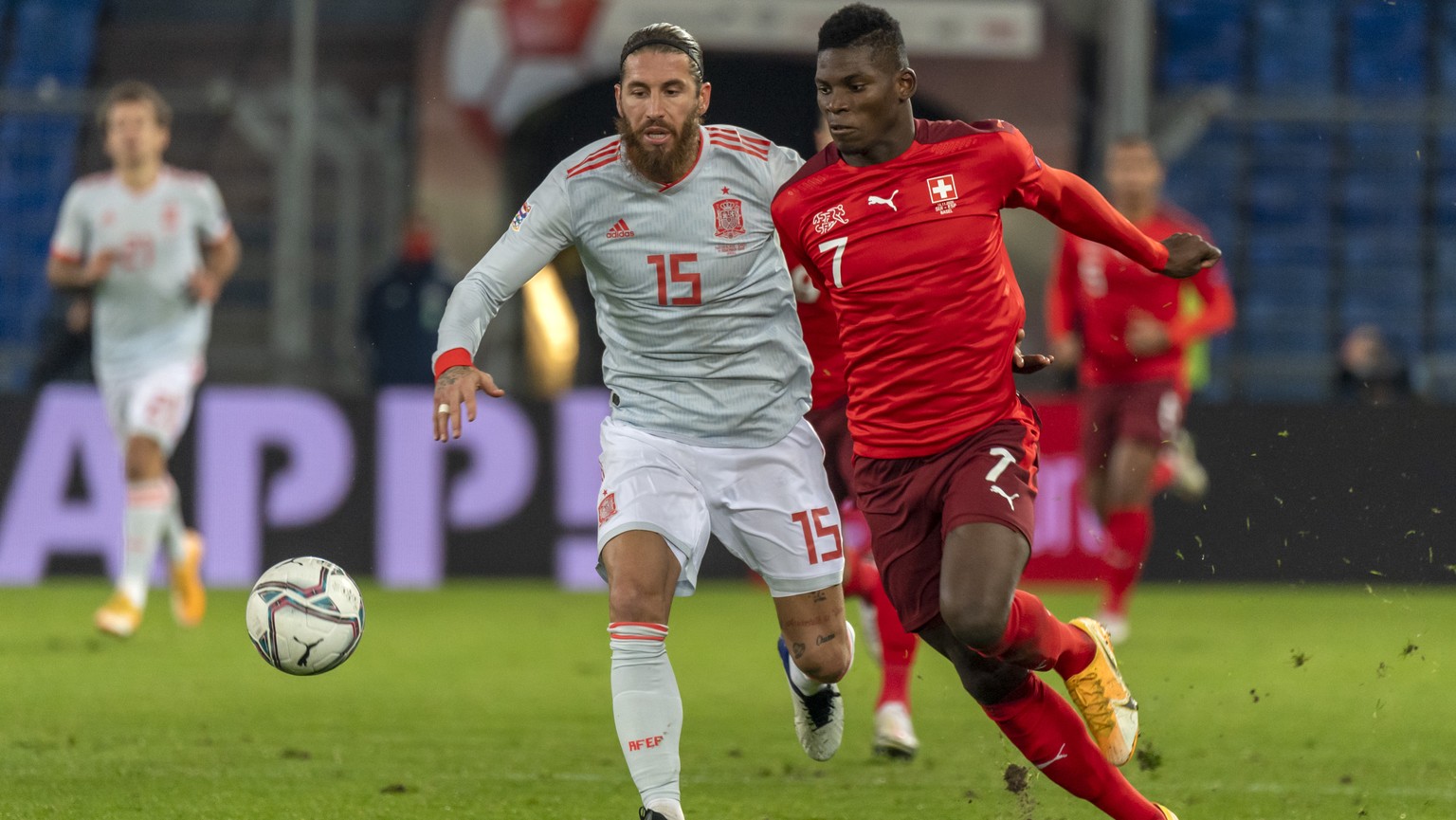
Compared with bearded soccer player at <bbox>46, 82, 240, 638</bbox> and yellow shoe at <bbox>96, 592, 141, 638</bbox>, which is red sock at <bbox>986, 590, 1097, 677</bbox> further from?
bearded soccer player at <bbox>46, 82, 240, 638</bbox>

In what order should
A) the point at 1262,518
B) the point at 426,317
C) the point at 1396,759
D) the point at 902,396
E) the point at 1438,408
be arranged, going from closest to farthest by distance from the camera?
the point at 902,396 < the point at 1396,759 < the point at 1438,408 < the point at 1262,518 < the point at 426,317

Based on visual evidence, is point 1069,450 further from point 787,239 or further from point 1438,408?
point 787,239

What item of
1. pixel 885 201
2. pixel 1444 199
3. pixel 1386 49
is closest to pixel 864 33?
pixel 885 201

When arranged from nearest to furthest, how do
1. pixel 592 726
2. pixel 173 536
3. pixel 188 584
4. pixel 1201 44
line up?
pixel 592 726, pixel 173 536, pixel 188 584, pixel 1201 44

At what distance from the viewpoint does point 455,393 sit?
4.16m

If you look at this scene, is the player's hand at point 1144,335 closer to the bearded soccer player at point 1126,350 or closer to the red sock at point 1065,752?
the bearded soccer player at point 1126,350

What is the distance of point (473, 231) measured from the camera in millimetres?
16406

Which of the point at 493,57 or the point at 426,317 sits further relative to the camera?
the point at 493,57

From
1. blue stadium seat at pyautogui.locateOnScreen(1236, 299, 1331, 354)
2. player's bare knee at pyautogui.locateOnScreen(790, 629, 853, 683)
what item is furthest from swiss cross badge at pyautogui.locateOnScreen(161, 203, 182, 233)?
blue stadium seat at pyautogui.locateOnScreen(1236, 299, 1331, 354)

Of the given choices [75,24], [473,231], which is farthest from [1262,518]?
[75,24]

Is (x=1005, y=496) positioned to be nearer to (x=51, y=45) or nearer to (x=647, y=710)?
(x=647, y=710)

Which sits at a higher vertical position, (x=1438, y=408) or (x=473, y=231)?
(x=473, y=231)

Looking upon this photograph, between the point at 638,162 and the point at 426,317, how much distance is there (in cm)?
884

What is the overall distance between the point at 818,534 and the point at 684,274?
2.46 feet
